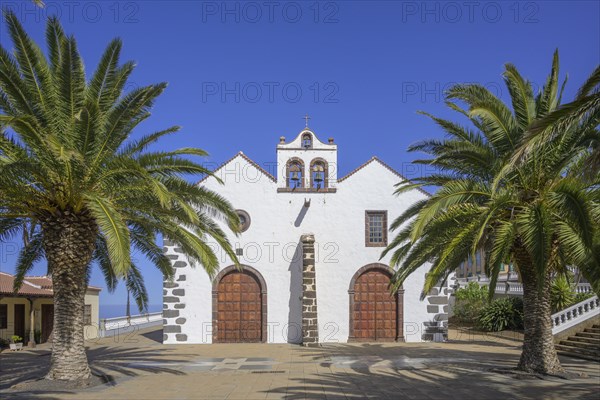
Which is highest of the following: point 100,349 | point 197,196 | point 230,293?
point 197,196

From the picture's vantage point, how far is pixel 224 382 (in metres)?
13.3

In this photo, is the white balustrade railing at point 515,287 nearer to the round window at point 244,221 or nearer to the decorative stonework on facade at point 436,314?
the decorative stonework on facade at point 436,314

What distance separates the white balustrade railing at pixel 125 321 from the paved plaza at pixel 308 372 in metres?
5.17

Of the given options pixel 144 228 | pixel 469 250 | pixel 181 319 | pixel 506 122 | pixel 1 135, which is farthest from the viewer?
pixel 181 319

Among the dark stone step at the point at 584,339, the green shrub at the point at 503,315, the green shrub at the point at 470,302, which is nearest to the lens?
the dark stone step at the point at 584,339

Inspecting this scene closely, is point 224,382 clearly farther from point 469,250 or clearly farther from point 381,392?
point 469,250

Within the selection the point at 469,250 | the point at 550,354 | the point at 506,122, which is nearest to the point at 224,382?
the point at 469,250

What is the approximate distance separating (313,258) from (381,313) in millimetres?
3609

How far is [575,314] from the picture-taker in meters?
19.8

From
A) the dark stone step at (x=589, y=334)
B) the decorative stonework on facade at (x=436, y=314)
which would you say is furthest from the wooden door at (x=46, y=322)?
the dark stone step at (x=589, y=334)

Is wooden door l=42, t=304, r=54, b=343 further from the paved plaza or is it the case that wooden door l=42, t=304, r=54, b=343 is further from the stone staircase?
the stone staircase

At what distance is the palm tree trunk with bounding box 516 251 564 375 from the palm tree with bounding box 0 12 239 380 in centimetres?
730

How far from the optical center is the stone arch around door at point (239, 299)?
22.1 metres

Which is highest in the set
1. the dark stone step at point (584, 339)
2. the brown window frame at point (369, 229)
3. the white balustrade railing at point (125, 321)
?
the brown window frame at point (369, 229)
